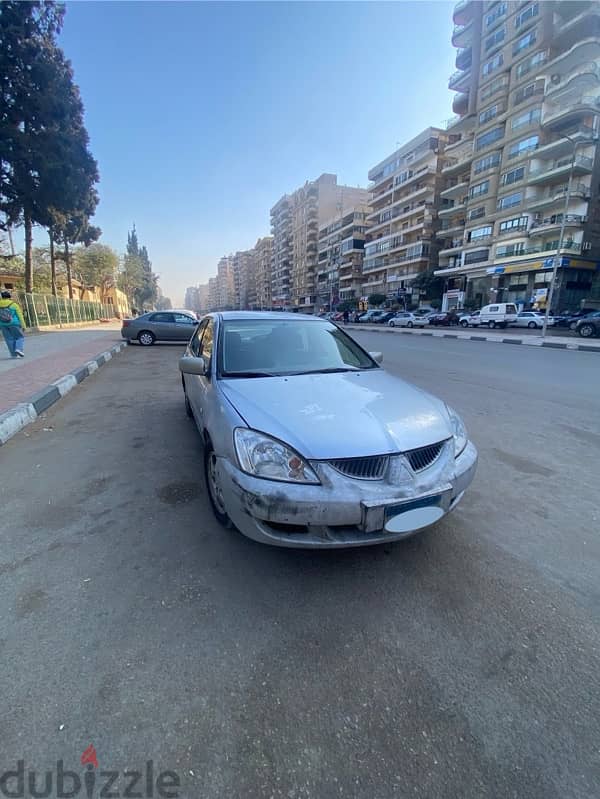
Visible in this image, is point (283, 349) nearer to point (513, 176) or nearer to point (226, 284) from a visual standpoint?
point (513, 176)

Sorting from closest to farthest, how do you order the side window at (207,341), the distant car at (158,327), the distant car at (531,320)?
the side window at (207,341), the distant car at (158,327), the distant car at (531,320)

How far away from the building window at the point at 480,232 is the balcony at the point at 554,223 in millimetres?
4818

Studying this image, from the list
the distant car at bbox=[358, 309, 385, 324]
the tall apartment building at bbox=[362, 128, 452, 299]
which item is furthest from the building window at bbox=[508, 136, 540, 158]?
the distant car at bbox=[358, 309, 385, 324]

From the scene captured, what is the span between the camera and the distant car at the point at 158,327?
584 inches

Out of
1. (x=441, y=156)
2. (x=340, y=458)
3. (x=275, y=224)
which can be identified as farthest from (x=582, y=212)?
(x=275, y=224)

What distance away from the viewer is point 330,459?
189 centimetres

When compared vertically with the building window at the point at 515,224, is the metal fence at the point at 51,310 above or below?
below

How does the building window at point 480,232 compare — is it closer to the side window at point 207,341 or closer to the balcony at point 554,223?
the balcony at point 554,223

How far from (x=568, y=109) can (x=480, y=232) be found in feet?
36.9

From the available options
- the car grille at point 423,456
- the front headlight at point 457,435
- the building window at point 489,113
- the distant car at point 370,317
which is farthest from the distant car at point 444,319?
the car grille at point 423,456

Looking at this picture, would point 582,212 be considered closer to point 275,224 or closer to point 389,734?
point 389,734

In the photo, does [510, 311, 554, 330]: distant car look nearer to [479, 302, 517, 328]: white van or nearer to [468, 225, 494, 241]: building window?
[479, 302, 517, 328]: white van

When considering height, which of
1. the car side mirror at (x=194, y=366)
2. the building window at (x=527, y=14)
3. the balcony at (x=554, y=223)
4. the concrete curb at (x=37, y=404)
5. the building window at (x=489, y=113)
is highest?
the building window at (x=527, y=14)

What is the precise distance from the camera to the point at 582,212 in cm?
3184
